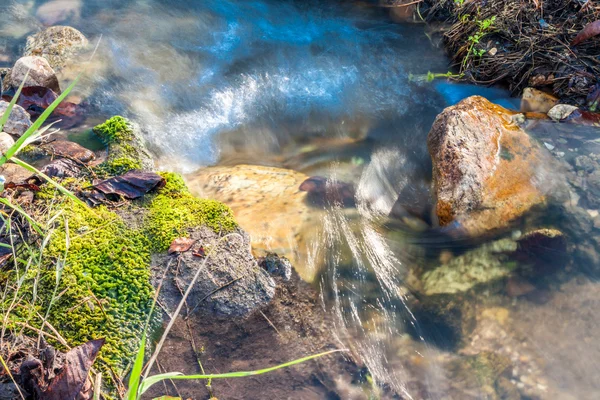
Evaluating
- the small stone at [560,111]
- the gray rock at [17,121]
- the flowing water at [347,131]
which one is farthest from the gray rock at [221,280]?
the small stone at [560,111]

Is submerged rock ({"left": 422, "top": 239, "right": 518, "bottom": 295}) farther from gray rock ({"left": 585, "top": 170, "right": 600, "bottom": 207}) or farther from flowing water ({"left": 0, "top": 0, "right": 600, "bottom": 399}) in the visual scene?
gray rock ({"left": 585, "top": 170, "right": 600, "bottom": 207})

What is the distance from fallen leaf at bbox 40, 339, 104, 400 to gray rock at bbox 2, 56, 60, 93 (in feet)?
10.7

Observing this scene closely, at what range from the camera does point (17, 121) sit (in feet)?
13.3

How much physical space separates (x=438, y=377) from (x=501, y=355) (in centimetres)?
44

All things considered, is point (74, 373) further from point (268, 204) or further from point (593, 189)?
point (593, 189)

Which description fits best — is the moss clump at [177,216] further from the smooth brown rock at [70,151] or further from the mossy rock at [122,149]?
the smooth brown rock at [70,151]

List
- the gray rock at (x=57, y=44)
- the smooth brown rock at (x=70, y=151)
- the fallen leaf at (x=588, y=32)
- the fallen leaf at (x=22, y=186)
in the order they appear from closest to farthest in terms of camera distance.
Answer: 1. the fallen leaf at (x=22, y=186)
2. the smooth brown rock at (x=70, y=151)
3. the fallen leaf at (x=588, y=32)
4. the gray rock at (x=57, y=44)

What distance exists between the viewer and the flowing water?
2.90 meters

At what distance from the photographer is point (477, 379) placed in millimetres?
2793

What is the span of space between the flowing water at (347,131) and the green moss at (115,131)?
0.39m

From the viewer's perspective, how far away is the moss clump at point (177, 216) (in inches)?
120

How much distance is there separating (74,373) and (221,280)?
3.14ft

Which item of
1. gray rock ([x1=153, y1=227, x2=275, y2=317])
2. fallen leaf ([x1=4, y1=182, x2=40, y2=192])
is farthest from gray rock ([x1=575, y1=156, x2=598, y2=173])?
fallen leaf ([x1=4, y1=182, x2=40, y2=192])

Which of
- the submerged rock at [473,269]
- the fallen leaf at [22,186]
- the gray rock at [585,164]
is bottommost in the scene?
the submerged rock at [473,269]
